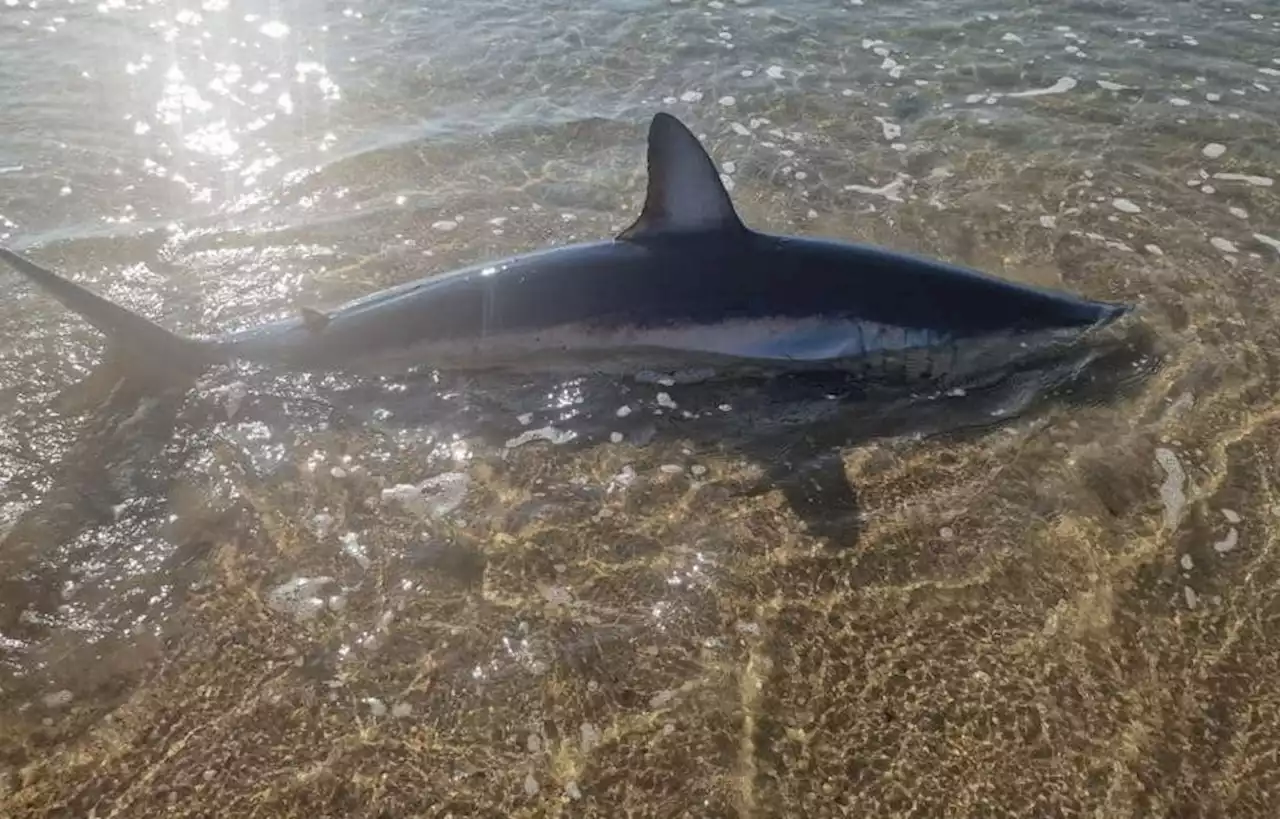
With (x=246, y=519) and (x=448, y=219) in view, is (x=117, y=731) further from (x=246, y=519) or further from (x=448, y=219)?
(x=448, y=219)

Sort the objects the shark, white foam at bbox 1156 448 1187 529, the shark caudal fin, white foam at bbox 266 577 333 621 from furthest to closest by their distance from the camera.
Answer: the shark, the shark caudal fin, white foam at bbox 1156 448 1187 529, white foam at bbox 266 577 333 621

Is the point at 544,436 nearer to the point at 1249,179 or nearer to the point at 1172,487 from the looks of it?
the point at 1172,487

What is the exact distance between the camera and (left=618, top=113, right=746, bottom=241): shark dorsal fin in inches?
222

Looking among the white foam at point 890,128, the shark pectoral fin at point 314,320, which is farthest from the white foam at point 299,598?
the white foam at point 890,128

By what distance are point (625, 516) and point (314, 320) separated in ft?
7.64

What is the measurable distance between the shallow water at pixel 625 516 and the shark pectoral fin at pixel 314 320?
39cm

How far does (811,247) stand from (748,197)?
2214mm

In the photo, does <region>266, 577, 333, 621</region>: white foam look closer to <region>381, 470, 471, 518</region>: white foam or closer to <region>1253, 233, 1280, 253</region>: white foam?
<region>381, 470, 471, 518</region>: white foam

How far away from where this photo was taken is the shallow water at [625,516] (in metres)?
3.79

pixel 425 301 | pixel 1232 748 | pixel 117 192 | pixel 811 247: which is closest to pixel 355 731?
pixel 425 301

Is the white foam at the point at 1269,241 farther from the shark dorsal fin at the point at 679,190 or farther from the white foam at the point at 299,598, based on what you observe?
the white foam at the point at 299,598

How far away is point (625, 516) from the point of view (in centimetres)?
496

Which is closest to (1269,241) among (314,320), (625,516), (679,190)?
(679,190)

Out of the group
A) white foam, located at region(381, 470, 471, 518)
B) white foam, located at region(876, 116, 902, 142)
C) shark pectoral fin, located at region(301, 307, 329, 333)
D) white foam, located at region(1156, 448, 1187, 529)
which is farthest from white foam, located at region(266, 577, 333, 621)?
white foam, located at region(876, 116, 902, 142)
